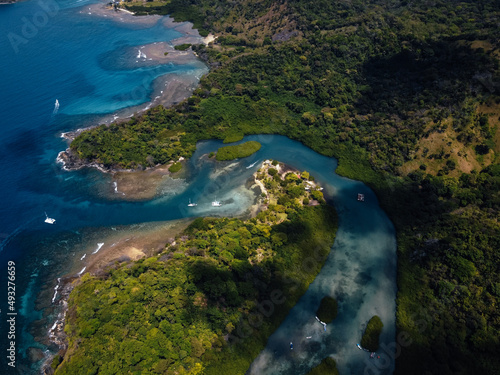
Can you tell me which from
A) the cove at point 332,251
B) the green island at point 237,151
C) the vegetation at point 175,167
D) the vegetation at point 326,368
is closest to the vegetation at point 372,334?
the cove at point 332,251

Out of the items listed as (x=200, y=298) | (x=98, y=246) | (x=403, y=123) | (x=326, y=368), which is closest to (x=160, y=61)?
(x=98, y=246)

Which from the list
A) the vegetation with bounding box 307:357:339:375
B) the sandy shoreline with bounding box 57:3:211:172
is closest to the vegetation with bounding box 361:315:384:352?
the vegetation with bounding box 307:357:339:375

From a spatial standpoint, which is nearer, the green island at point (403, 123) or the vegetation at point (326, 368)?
the vegetation at point (326, 368)

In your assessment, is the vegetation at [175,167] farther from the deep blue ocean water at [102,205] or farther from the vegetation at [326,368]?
the vegetation at [326,368]

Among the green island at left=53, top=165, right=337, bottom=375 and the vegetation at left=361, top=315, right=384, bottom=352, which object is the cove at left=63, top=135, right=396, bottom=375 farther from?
the green island at left=53, top=165, right=337, bottom=375

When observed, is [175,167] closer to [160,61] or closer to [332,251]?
[332,251]

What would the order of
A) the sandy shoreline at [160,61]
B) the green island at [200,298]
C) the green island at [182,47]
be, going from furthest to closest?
the green island at [182,47]
the sandy shoreline at [160,61]
the green island at [200,298]

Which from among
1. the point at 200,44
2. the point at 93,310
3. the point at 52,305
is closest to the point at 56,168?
the point at 52,305
